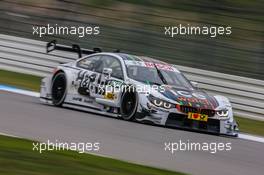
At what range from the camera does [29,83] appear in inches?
714

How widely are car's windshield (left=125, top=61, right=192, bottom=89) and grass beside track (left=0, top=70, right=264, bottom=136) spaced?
176cm

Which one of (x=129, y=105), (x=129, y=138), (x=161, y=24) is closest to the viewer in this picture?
(x=129, y=138)

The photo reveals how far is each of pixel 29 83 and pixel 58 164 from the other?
430 inches

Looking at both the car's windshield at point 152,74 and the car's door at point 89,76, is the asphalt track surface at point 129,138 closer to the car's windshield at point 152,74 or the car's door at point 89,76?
the car's door at point 89,76

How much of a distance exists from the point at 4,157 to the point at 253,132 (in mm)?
7208

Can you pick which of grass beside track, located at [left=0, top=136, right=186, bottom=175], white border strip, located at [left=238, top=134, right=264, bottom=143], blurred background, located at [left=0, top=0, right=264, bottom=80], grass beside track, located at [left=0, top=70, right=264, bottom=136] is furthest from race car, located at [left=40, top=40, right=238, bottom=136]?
grass beside track, located at [left=0, top=136, right=186, bottom=175]

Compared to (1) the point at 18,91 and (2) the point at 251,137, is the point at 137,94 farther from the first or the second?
(1) the point at 18,91

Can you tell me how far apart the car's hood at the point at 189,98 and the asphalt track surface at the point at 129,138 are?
19.6 inches

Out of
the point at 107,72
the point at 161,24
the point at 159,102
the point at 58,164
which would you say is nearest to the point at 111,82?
the point at 107,72

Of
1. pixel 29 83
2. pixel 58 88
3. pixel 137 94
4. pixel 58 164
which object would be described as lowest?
pixel 58 164

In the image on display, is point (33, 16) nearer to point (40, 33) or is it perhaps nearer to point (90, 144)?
point (40, 33)

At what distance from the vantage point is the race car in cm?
1202

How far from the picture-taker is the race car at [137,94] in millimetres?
12016

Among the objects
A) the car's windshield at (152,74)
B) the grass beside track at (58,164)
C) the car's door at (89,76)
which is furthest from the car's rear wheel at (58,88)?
the grass beside track at (58,164)
